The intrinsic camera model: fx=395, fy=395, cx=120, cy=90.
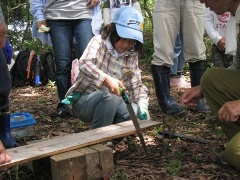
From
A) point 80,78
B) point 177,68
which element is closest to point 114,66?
point 80,78

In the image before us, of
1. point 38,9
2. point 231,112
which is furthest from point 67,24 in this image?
point 231,112

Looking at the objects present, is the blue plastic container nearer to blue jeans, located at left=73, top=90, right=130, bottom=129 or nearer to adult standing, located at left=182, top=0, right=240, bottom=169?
blue jeans, located at left=73, top=90, right=130, bottom=129

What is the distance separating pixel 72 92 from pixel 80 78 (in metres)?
0.15

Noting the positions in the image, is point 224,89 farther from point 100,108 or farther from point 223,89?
point 100,108

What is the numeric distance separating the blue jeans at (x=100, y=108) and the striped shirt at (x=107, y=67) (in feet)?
0.32

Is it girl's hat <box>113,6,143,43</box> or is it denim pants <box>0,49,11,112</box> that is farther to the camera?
girl's hat <box>113,6,143,43</box>

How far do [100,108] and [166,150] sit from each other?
0.63m

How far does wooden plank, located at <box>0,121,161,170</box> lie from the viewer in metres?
2.48

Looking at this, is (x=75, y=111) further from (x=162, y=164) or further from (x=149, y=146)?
(x=162, y=164)

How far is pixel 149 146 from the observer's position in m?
3.31

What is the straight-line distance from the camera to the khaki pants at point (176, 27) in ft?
13.8

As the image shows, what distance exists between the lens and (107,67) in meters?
3.46

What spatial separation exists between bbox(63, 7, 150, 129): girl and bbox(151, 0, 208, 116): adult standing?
793 millimetres

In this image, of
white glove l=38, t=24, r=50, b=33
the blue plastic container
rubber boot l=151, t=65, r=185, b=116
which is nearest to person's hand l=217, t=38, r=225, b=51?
rubber boot l=151, t=65, r=185, b=116
